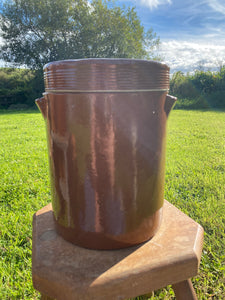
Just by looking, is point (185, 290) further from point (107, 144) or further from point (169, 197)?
point (169, 197)

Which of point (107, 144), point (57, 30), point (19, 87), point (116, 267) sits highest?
point (57, 30)

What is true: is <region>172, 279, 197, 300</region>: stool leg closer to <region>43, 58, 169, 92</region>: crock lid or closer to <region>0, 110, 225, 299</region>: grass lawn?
<region>0, 110, 225, 299</region>: grass lawn

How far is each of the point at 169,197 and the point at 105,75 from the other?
85.7 inches

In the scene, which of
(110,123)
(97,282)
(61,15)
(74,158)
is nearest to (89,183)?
(74,158)

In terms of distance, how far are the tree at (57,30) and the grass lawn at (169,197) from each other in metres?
14.3

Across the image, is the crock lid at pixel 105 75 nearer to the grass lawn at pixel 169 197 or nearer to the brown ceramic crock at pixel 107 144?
the brown ceramic crock at pixel 107 144

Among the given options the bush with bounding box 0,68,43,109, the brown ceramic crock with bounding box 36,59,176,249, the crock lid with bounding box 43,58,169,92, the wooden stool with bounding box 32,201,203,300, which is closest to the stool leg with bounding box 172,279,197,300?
the wooden stool with bounding box 32,201,203,300

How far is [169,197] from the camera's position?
2.69 meters

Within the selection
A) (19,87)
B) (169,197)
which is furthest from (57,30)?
(169,197)

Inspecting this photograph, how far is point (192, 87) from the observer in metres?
15.1

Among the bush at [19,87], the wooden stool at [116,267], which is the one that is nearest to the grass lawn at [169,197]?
the wooden stool at [116,267]

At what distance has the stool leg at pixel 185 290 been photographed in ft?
3.22

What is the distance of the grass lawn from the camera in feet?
5.42

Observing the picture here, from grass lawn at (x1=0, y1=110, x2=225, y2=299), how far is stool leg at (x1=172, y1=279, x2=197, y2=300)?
62 cm
